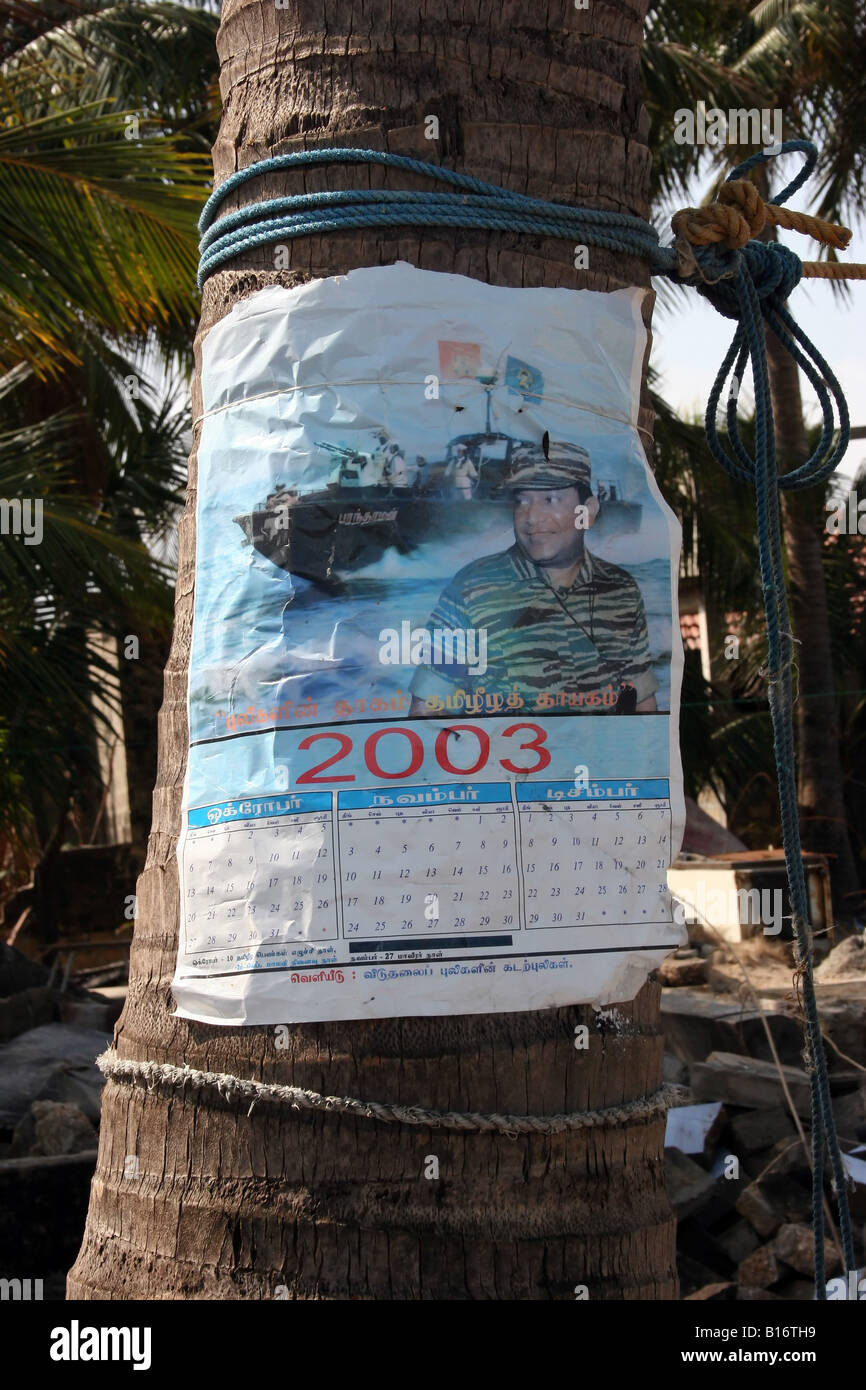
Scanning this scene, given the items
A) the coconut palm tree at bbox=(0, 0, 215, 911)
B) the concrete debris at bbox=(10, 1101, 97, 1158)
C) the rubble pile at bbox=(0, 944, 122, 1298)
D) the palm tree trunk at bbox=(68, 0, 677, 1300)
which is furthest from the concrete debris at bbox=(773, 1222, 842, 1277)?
the coconut palm tree at bbox=(0, 0, 215, 911)

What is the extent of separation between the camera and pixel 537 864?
156 cm

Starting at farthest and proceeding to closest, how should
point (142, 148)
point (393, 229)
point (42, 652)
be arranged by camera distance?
point (42, 652), point (142, 148), point (393, 229)

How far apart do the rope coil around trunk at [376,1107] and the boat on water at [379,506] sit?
24.0 inches

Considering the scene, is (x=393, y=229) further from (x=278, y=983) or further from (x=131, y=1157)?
(x=131, y=1157)

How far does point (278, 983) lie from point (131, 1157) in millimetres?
349

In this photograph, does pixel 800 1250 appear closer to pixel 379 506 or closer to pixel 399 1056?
pixel 399 1056

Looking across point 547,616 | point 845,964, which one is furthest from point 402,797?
point 845,964

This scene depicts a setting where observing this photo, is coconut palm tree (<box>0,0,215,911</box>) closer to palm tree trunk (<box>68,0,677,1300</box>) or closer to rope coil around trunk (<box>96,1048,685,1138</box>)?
palm tree trunk (<box>68,0,677,1300</box>)

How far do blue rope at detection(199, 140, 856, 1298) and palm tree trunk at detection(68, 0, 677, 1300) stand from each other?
3 centimetres

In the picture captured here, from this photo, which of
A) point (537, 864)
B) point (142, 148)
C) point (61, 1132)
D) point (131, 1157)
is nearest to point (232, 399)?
point (537, 864)

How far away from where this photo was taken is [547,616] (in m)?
1.61

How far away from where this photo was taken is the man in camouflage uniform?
157 cm

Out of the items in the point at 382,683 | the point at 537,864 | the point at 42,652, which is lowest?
the point at 537,864

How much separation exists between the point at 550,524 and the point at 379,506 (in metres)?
Result: 0.22
